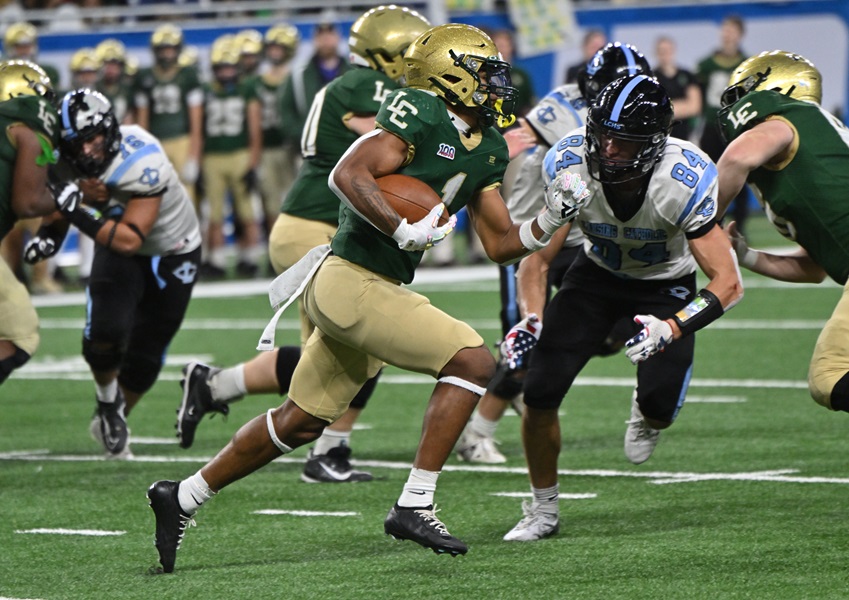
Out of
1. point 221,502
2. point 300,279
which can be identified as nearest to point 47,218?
point 221,502

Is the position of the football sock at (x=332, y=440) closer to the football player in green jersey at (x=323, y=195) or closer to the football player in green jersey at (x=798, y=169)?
the football player in green jersey at (x=323, y=195)

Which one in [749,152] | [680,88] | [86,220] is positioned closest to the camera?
[749,152]

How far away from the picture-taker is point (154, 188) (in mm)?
7363

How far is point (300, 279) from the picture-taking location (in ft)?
17.4

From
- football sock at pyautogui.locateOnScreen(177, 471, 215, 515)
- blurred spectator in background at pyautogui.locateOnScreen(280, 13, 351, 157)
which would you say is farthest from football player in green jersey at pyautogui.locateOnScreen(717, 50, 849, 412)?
blurred spectator in background at pyautogui.locateOnScreen(280, 13, 351, 157)

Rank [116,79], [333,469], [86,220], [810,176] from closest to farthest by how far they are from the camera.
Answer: [810,176], [333,469], [86,220], [116,79]

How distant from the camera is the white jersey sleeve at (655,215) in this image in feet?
17.5

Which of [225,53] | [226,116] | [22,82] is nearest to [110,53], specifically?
[225,53]

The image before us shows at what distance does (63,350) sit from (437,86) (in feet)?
22.6

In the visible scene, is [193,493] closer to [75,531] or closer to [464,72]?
[75,531]

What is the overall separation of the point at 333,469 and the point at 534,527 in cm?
151

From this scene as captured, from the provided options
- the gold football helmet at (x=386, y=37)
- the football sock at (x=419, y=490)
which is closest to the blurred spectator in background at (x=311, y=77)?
the gold football helmet at (x=386, y=37)

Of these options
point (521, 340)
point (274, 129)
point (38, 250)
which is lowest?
point (274, 129)

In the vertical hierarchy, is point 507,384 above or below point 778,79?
below
